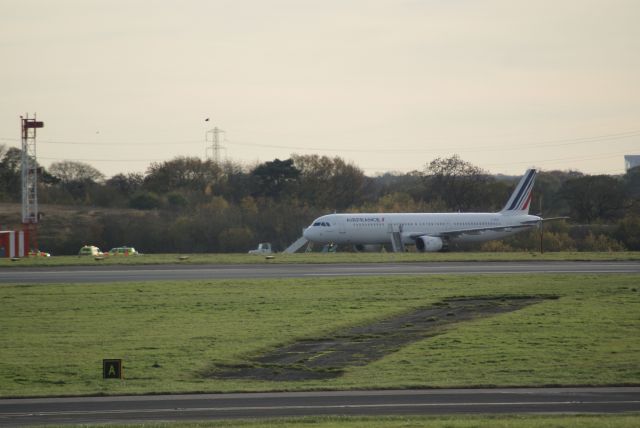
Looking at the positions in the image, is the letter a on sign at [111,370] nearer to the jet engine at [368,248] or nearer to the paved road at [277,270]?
the paved road at [277,270]

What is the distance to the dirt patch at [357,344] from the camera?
2541 centimetres

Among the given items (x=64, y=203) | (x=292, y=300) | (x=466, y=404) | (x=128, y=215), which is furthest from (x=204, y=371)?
(x=64, y=203)

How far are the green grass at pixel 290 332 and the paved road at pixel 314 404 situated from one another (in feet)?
2.76

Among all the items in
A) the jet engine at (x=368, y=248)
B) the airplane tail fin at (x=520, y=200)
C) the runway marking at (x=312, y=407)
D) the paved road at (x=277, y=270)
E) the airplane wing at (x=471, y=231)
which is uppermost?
the airplane tail fin at (x=520, y=200)

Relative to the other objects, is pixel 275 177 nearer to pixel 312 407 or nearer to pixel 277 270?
pixel 277 270

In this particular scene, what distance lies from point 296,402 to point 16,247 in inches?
2496

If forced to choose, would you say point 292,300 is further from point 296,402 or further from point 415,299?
point 296,402

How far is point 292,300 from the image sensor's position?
39.4m

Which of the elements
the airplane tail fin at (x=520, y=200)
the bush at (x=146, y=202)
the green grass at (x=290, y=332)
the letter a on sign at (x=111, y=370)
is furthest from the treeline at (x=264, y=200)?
the letter a on sign at (x=111, y=370)

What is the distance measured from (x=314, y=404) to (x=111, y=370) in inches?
233

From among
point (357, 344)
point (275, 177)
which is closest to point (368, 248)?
point (275, 177)

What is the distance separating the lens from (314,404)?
67.7 ft

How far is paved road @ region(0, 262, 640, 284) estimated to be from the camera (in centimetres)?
5138

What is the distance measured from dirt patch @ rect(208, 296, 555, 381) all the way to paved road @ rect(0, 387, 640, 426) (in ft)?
10.5
